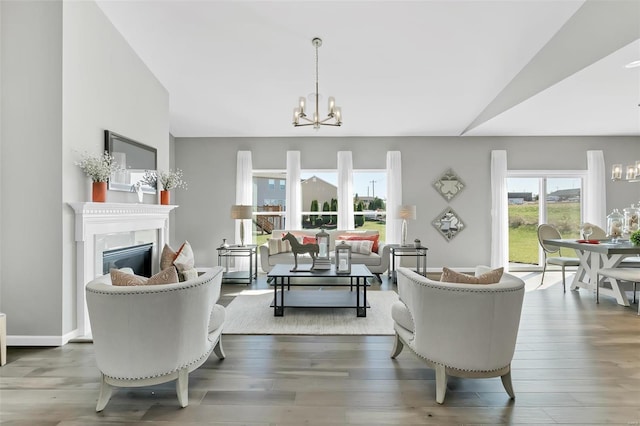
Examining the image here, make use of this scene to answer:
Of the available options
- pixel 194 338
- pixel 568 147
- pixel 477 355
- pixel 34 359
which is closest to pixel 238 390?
pixel 194 338

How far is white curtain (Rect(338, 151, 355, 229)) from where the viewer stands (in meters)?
6.97

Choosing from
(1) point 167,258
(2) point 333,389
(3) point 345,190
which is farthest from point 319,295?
(3) point 345,190

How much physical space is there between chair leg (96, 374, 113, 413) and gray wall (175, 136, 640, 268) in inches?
198

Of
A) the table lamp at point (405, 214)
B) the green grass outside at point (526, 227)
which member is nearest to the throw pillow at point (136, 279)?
the table lamp at point (405, 214)

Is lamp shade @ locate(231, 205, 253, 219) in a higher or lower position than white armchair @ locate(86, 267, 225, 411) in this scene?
higher

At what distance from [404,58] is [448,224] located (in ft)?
11.9

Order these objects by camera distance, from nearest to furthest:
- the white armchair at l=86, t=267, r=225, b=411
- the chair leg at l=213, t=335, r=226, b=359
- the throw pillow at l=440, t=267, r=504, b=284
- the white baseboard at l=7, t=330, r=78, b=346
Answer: the white armchair at l=86, t=267, r=225, b=411
the throw pillow at l=440, t=267, r=504, b=284
the chair leg at l=213, t=335, r=226, b=359
the white baseboard at l=7, t=330, r=78, b=346

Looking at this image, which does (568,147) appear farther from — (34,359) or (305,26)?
(34,359)

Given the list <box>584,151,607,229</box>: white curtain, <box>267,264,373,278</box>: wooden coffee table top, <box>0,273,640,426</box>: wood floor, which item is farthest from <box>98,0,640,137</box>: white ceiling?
<box>0,273,640,426</box>: wood floor

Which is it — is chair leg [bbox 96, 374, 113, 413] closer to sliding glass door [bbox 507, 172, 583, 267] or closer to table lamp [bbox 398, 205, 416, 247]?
table lamp [bbox 398, 205, 416, 247]

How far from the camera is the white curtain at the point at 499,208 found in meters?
6.80

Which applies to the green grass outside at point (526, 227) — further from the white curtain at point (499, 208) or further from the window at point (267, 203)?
the window at point (267, 203)

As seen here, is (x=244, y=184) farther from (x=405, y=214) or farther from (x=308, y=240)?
(x=405, y=214)

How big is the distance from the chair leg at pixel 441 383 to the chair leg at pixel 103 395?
1980 millimetres
